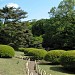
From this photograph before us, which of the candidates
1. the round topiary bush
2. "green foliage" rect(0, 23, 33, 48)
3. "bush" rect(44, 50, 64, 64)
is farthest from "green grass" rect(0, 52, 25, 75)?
"green foliage" rect(0, 23, 33, 48)

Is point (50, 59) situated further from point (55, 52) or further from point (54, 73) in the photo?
point (54, 73)

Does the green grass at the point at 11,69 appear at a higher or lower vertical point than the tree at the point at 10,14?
lower

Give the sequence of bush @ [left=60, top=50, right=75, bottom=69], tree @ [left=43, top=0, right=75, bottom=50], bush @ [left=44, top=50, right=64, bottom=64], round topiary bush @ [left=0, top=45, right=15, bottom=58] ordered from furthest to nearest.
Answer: tree @ [left=43, top=0, right=75, bottom=50]
round topiary bush @ [left=0, top=45, right=15, bottom=58]
bush @ [left=44, top=50, right=64, bottom=64]
bush @ [left=60, top=50, right=75, bottom=69]

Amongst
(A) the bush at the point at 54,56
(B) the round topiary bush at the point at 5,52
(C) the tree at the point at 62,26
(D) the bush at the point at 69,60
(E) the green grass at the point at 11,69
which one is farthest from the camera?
(C) the tree at the point at 62,26

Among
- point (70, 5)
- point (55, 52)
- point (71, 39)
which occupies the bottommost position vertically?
point (55, 52)

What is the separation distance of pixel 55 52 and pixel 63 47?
27.8 meters

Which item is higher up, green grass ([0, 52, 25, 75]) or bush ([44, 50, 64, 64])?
bush ([44, 50, 64, 64])

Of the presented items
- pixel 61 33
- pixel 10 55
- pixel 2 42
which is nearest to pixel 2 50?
pixel 10 55

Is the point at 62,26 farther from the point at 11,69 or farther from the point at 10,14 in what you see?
the point at 11,69

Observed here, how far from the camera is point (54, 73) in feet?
60.6

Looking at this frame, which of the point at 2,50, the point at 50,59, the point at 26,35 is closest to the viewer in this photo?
the point at 50,59

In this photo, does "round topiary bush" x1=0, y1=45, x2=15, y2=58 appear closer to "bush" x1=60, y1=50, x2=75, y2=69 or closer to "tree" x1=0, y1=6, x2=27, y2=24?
"bush" x1=60, y1=50, x2=75, y2=69

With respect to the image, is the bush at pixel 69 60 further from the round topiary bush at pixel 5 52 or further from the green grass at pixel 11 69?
the round topiary bush at pixel 5 52

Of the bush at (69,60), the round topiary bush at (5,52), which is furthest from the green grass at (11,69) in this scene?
the round topiary bush at (5,52)
